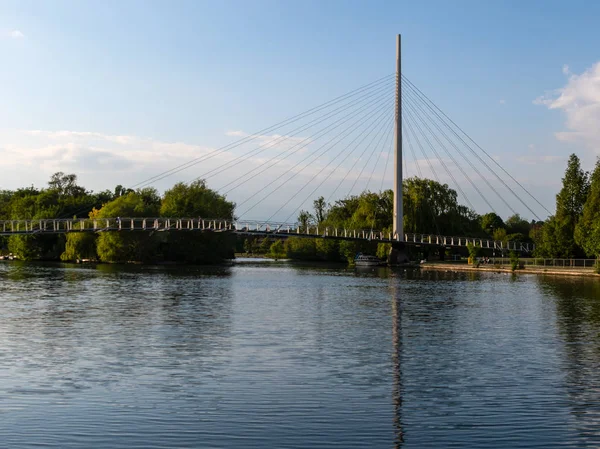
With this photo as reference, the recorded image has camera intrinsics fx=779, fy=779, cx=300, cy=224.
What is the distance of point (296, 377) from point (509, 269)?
249ft

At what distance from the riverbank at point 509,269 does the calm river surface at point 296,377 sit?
41203 millimetres

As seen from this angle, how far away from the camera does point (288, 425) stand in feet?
47.5

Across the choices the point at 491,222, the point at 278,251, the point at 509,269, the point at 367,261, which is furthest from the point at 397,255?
the point at 278,251

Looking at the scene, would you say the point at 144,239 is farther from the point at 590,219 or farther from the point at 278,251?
the point at 278,251

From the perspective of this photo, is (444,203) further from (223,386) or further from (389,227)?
(223,386)

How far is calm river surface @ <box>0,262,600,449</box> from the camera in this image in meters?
14.0

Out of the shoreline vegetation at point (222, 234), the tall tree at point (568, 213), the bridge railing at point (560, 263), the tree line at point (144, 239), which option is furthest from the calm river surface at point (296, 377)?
the tree line at point (144, 239)

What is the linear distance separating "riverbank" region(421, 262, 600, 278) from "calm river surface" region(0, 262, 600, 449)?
1622 inches

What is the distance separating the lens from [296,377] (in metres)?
19.3

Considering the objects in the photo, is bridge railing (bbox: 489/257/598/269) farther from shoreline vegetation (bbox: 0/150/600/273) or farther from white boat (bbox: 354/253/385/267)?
white boat (bbox: 354/253/385/267)

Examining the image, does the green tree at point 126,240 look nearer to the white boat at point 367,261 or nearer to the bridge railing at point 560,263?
the white boat at point 367,261

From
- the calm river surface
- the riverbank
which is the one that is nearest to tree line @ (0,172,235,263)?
the riverbank

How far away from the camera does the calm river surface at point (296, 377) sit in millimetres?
14016

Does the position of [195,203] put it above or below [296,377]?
above
